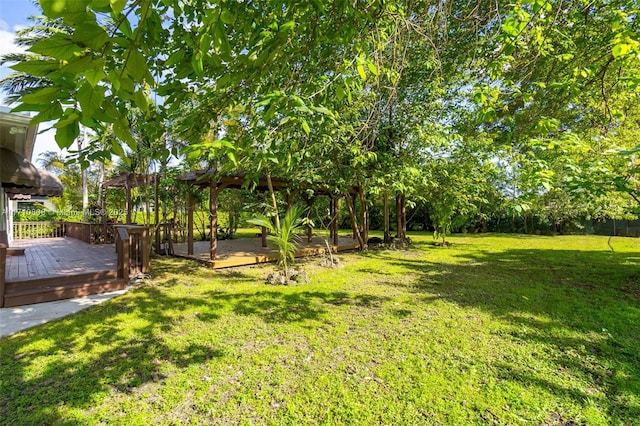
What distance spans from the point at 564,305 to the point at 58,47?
6993 millimetres

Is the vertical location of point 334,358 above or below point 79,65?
below

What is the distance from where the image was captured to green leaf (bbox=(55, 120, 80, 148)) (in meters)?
1.04

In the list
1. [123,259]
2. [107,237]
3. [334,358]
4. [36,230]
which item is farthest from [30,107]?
[36,230]

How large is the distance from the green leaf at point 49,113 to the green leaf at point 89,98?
122mm

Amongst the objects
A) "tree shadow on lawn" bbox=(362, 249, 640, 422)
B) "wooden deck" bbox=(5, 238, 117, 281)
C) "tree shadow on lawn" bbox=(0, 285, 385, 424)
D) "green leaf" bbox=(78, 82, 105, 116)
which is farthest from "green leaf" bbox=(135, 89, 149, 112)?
"wooden deck" bbox=(5, 238, 117, 281)

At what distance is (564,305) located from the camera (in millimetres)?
5418

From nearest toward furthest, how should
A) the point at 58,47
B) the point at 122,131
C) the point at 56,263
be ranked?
the point at 58,47 → the point at 122,131 → the point at 56,263

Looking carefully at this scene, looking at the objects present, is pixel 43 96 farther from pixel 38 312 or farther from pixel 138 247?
pixel 138 247

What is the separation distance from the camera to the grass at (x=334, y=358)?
103 inches

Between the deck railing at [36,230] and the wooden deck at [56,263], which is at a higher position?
the deck railing at [36,230]

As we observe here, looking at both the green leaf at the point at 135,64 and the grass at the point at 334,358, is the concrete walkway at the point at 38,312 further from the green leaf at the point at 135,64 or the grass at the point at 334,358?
the green leaf at the point at 135,64

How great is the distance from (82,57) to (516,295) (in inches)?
279

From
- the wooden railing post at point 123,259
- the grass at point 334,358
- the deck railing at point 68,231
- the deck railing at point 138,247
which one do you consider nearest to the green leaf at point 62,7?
the grass at point 334,358

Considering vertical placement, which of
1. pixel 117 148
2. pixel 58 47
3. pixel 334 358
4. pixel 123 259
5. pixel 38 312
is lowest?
pixel 334 358
